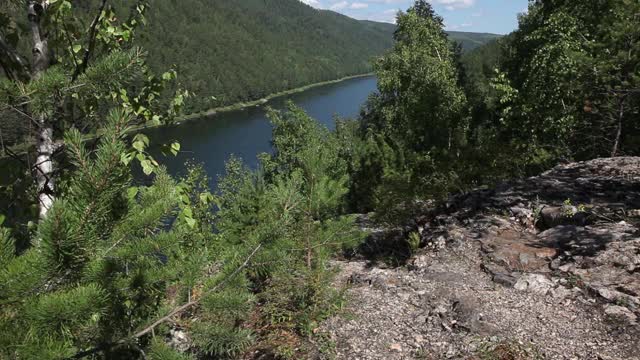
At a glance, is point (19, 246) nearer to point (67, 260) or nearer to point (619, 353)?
point (67, 260)

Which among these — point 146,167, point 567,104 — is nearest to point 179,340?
point 146,167

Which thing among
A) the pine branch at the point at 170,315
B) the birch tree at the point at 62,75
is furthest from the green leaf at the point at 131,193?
the pine branch at the point at 170,315

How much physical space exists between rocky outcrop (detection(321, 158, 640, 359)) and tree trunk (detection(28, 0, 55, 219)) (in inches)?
155

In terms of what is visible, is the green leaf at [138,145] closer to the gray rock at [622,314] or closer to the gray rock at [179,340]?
the gray rock at [179,340]

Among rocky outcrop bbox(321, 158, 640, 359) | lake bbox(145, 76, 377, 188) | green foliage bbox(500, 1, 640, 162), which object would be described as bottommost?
lake bbox(145, 76, 377, 188)

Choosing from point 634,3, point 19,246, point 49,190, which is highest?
point 634,3

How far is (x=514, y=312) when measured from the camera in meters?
6.00

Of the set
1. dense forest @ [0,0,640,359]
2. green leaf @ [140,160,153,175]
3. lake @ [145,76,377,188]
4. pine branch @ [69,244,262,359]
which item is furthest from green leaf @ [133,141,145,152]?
lake @ [145,76,377,188]

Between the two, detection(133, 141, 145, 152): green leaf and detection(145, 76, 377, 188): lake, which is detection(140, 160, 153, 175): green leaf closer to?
detection(133, 141, 145, 152): green leaf

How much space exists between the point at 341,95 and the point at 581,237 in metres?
158

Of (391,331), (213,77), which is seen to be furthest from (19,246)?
(213,77)

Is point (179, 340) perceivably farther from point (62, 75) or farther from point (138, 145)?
point (62, 75)

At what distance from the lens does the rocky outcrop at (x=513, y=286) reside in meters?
5.46

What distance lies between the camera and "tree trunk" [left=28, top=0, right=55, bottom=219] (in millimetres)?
3223
